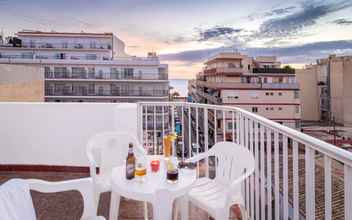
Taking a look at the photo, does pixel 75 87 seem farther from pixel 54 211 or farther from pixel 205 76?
pixel 54 211

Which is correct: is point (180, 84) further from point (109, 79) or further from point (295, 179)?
point (295, 179)

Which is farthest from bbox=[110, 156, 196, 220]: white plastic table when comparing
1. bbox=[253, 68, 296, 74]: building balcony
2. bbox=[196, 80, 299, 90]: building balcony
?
bbox=[253, 68, 296, 74]: building balcony

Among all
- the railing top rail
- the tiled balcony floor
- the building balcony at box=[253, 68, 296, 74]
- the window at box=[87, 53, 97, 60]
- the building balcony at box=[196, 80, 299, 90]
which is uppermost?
the window at box=[87, 53, 97, 60]

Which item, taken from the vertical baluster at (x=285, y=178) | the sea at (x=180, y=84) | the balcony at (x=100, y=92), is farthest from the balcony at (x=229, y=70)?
the vertical baluster at (x=285, y=178)

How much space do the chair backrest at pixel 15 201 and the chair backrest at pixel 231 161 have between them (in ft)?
4.49

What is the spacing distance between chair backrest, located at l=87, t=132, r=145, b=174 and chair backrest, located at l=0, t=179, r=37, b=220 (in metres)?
1.14

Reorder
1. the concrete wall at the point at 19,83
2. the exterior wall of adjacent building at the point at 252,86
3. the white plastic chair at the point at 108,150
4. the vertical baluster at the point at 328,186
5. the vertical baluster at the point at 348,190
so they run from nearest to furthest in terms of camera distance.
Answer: the vertical baluster at the point at 348,190 → the vertical baluster at the point at 328,186 → the white plastic chair at the point at 108,150 → the concrete wall at the point at 19,83 → the exterior wall of adjacent building at the point at 252,86

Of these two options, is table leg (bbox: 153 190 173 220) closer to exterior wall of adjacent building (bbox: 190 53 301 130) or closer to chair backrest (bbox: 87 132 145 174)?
chair backrest (bbox: 87 132 145 174)

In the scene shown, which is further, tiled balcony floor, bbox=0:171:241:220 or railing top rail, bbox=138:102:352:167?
tiled balcony floor, bbox=0:171:241:220

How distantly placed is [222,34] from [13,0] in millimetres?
9944

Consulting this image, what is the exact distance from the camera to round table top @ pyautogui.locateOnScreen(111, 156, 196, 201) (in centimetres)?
184

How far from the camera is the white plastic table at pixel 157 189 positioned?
5.93 ft

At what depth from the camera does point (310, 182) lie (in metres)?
1.51

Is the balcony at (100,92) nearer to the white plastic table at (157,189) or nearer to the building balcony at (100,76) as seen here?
the building balcony at (100,76)
